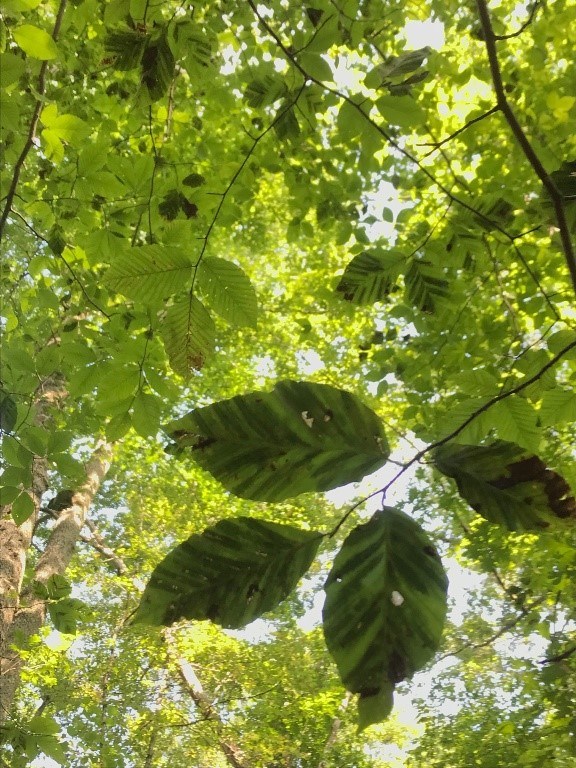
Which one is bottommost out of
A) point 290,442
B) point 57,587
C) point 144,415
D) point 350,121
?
point 290,442

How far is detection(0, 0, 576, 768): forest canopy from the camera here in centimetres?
29

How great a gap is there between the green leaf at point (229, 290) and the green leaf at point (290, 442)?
1.14 ft

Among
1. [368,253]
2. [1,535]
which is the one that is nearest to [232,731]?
[1,535]

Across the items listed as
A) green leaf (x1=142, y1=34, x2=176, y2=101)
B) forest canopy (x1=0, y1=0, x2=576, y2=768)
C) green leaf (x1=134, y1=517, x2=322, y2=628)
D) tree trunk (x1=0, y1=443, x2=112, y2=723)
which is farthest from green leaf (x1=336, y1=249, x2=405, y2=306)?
tree trunk (x1=0, y1=443, x2=112, y2=723)

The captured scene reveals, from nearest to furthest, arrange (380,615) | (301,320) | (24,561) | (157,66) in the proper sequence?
(380,615)
(157,66)
(301,320)
(24,561)

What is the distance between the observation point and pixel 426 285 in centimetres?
89

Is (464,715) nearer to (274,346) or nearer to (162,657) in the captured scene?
(162,657)

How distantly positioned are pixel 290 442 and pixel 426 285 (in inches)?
26.3

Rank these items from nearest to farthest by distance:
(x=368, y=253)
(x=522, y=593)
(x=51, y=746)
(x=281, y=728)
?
(x=368, y=253)
(x=51, y=746)
(x=522, y=593)
(x=281, y=728)

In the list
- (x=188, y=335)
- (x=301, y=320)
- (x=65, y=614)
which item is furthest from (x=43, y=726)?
(x=301, y=320)

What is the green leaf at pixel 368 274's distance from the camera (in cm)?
74

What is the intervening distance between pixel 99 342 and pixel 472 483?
1.25m

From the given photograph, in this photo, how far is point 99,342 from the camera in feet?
4.54

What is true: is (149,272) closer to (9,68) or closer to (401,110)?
(9,68)
